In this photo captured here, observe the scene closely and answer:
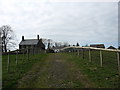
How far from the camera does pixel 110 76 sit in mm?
9094

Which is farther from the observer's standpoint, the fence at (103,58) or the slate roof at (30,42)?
the slate roof at (30,42)

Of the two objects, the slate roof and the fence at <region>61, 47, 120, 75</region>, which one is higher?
the slate roof

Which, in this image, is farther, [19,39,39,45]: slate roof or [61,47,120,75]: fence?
[19,39,39,45]: slate roof

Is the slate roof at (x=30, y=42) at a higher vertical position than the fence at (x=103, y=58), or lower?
higher

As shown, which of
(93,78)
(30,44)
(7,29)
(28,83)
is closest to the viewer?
(28,83)

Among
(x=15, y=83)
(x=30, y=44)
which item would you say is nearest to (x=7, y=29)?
(x=30, y=44)

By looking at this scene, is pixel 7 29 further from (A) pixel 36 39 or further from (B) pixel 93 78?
(B) pixel 93 78

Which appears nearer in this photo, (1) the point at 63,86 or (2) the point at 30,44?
(1) the point at 63,86

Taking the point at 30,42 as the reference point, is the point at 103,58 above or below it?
below

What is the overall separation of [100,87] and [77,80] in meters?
1.58

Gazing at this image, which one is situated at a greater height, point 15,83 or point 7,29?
point 7,29

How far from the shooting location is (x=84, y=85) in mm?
7605

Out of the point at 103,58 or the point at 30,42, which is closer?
the point at 103,58

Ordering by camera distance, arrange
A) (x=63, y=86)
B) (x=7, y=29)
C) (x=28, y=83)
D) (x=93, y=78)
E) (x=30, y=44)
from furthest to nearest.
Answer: (x=30, y=44) → (x=7, y=29) → (x=93, y=78) → (x=28, y=83) → (x=63, y=86)
